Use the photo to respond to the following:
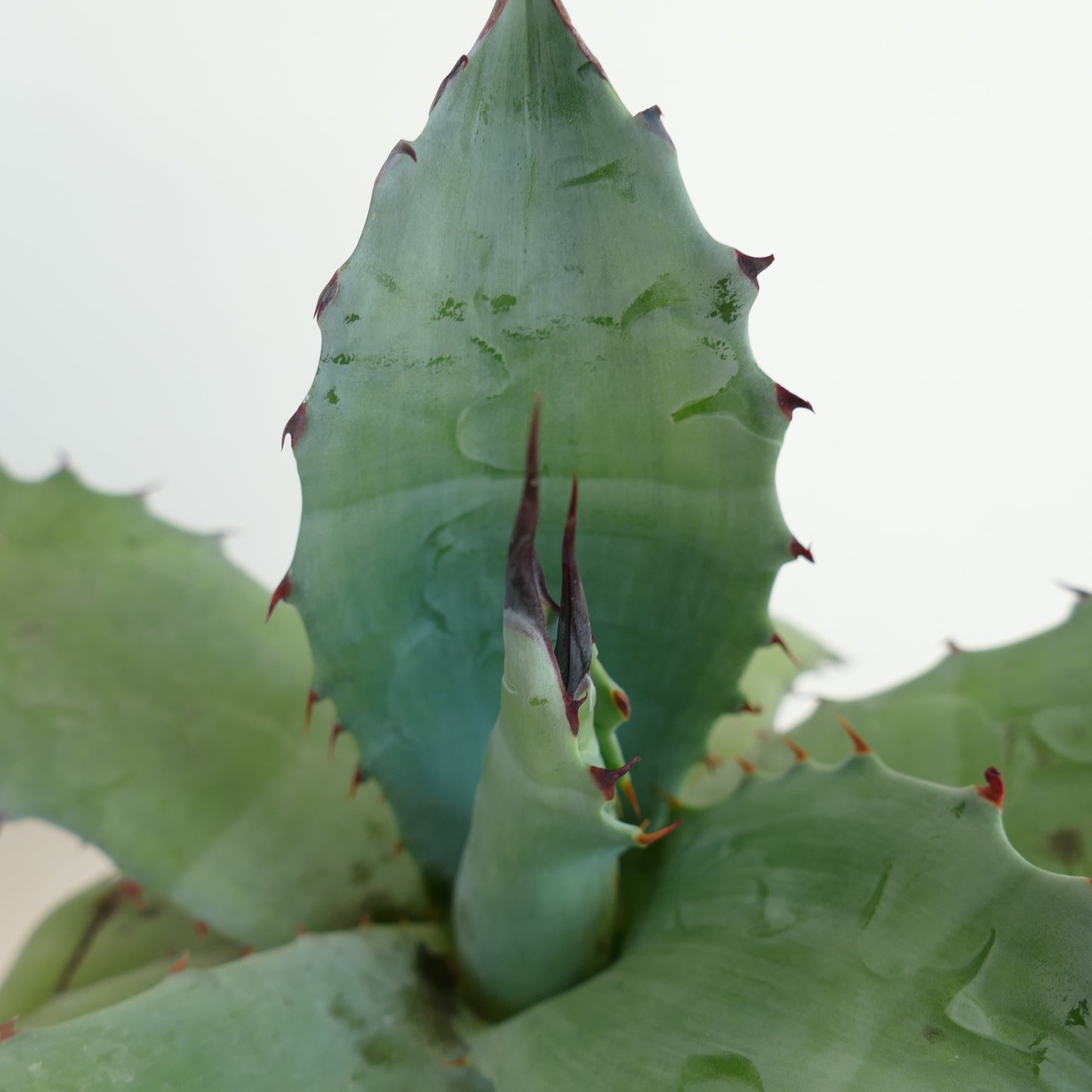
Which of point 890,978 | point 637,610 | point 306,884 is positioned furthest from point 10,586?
point 890,978

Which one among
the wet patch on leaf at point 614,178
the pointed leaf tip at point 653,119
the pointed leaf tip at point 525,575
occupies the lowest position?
the pointed leaf tip at point 525,575

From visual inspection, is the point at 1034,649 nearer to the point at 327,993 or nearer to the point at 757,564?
the point at 757,564

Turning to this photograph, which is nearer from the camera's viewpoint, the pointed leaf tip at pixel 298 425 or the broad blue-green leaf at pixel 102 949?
the pointed leaf tip at pixel 298 425

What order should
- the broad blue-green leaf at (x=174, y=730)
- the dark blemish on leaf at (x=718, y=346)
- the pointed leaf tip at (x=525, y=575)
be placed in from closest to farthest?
the pointed leaf tip at (x=525, y=575), the dark blemish on leaf at (x=718, y=346), the broad blue-green leaf at (x=174, y=730)

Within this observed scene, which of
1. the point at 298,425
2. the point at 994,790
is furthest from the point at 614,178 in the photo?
the point at 994,790

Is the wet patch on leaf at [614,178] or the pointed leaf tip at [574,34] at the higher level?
the pointed leaf tip at [574,34]

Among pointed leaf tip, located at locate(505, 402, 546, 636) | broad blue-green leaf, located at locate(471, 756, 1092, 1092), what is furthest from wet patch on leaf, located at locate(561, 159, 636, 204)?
broad blue-green leaf, located at locate(471, 756, 1092, 1092)

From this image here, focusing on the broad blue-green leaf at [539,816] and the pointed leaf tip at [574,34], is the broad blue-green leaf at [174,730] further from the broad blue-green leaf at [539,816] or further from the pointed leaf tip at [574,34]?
the pointed leaf tip at [574,34]

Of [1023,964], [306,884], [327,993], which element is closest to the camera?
[1023,964]

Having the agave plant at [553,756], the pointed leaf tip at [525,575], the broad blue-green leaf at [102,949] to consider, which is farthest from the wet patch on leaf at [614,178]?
the broad blue-green leaf at [102,949]
